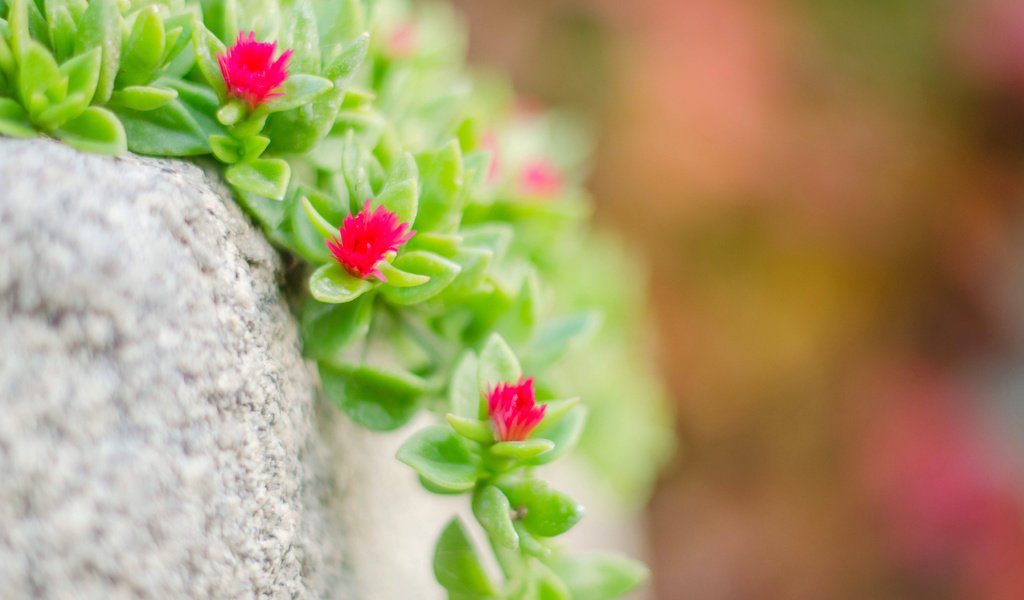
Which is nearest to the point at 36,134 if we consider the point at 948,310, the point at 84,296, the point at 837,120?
the point at 84,296

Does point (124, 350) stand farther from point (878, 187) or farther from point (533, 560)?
point (878, 187)

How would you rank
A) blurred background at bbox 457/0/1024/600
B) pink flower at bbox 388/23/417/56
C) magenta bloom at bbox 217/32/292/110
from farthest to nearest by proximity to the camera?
1. blurred background at bbox 457/0/1024/600
2. pink flower at bbox 388/23/417/56
3. magenta bloom at bbox 217/32/292/110

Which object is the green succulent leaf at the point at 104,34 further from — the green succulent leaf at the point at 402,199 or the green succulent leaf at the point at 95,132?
the green succulent leaf at the point at 402,199

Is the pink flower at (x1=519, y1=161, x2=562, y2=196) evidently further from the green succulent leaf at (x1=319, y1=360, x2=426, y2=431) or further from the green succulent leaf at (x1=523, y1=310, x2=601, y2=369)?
the green succulent leaf at (x1=319, y1=360, x2=426, y2=431)

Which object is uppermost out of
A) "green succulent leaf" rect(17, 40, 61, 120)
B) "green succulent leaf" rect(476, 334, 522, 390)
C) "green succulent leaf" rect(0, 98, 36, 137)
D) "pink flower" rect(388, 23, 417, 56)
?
"green succulent leaf" rect(17, 40, 61, 120)

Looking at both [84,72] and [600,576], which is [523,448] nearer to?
[600,576]

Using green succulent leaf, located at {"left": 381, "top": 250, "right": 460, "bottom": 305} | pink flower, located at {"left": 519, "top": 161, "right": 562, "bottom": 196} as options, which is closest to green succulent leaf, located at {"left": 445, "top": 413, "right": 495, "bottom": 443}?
green succulent leaf, located at {"left": 381, "top": 250, "right": 460, "bottom": 305}

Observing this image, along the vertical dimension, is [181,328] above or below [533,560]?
above

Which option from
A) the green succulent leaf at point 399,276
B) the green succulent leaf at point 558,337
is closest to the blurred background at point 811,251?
the green succulent leaf at point 558,337
